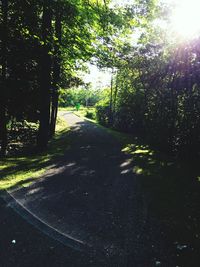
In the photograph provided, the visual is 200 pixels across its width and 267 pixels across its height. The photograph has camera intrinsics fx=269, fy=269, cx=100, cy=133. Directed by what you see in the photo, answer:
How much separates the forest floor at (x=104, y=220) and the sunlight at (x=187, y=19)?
6788 mm

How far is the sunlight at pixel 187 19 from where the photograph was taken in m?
12.2

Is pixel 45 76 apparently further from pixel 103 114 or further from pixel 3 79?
pixel 103 114

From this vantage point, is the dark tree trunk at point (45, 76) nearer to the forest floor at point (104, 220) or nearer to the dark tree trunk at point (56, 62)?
the dark tree trunk at point (56, 62)

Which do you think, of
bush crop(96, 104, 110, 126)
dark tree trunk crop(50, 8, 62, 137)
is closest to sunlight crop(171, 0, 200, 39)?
dark tree trunk crop(50, 8, 62, 137)

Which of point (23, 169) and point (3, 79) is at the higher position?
point (3, 79)

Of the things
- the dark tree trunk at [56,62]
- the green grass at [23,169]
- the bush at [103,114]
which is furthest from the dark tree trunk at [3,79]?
the bush at [103,114]

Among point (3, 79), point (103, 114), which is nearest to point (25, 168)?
point (3, 79)

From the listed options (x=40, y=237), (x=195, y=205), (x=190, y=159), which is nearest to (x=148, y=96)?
(x=190, y=159)

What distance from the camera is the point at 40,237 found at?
503 centimetres

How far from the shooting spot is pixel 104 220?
5.96 meters

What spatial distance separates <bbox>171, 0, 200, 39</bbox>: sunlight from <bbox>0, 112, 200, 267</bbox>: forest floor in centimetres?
679

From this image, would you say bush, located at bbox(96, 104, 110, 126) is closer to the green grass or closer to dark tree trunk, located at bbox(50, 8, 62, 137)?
dark tree trunk, located at bbox(50, 8, 62, 137)

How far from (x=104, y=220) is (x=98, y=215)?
280mm

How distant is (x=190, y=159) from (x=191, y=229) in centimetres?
819
